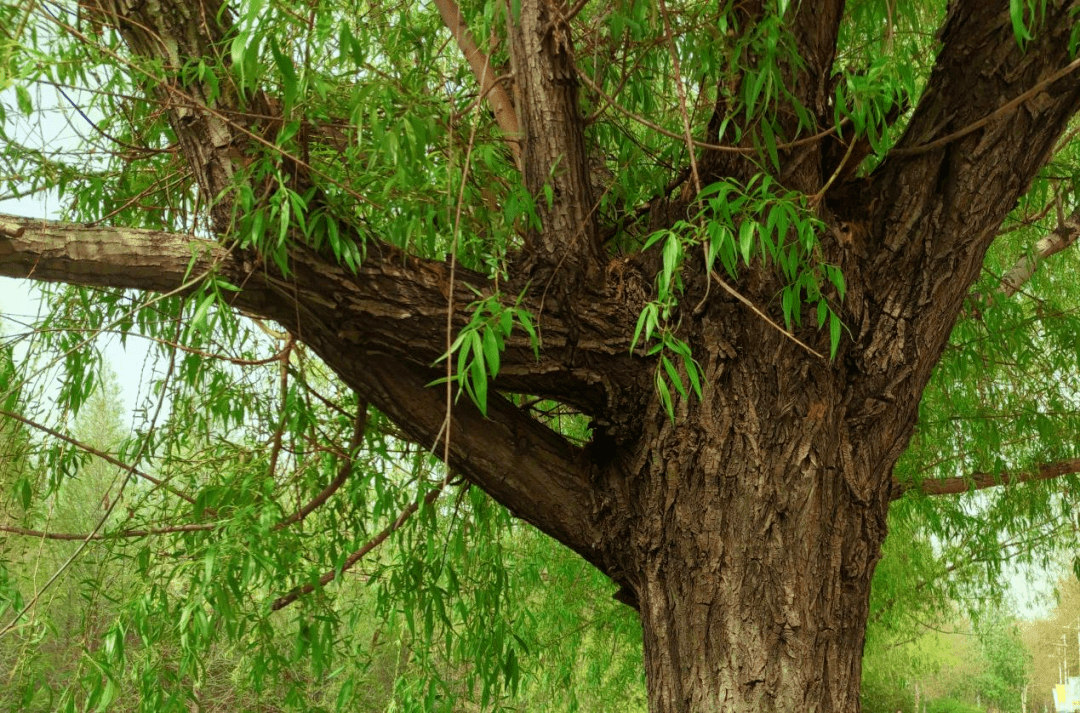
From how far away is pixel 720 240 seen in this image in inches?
54.8

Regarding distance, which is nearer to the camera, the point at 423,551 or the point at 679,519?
the point at 679,519

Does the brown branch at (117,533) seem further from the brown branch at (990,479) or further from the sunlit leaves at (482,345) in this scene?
the brown branch at (990,479)

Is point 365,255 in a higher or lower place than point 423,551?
higher

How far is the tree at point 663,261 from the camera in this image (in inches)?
56.4

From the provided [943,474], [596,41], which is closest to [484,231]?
[596,41]

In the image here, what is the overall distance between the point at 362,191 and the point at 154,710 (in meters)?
0.95

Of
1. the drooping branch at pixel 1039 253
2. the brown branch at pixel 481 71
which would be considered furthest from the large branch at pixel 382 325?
the drooping branch at pixel 1039 253

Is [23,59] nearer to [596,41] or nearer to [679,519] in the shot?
[596,41]

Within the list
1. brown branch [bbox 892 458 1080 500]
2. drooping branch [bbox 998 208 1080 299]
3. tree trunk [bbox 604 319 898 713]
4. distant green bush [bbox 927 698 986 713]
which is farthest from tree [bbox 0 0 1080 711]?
distant green bush [bbox 927 698 986 713]

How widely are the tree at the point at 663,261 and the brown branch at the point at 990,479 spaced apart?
3.99 ft

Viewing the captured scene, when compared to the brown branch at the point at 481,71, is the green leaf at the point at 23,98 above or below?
below

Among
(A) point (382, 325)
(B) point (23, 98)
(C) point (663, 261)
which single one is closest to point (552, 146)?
(C) point (663, 261)

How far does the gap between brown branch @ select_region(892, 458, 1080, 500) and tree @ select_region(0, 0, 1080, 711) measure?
1.22 metres

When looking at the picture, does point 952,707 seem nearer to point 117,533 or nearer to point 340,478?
point 340,478
